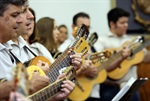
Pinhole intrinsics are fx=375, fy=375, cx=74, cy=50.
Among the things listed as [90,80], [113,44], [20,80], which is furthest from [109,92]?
[20,80]

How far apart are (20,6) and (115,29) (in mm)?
2090

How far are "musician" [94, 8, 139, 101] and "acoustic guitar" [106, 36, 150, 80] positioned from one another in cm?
4

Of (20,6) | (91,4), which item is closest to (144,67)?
(91,4)

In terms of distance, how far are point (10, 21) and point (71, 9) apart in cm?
283

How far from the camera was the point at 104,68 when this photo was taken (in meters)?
3.41

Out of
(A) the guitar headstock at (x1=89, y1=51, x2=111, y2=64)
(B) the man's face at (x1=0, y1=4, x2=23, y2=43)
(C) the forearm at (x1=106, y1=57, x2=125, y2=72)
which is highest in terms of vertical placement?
(B) the man's face at (x1=0, y1=4, x2=23, y2=43)

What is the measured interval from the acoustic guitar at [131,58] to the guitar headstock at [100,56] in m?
0.13

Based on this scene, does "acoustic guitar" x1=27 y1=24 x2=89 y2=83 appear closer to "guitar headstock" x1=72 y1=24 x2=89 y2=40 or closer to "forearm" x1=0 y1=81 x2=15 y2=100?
"guitar headstock" x1=72 y1=24 x2=89 y2=40

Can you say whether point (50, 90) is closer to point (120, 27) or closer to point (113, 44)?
point (113, 44)

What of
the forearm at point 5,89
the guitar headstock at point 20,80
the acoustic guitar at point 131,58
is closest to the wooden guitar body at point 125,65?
the acoustic guitar at point 131,58

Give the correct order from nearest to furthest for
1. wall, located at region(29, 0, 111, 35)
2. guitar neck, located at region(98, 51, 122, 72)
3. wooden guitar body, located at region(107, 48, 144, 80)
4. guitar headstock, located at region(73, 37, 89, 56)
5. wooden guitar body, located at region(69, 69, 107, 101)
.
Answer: guitar headstock, located at region(73, 37, 89, 56)
wooden guitar body, located at region(69, 69, 107, 101)
guitar neck, located at region(98, 51, 122, 72)
wooden guitar body, located at region(107, 48, 144, 80)
wall, located at region(29, 0, 111, 35)

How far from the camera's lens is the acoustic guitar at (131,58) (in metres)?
3.54

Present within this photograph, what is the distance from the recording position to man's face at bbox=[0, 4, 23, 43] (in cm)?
181

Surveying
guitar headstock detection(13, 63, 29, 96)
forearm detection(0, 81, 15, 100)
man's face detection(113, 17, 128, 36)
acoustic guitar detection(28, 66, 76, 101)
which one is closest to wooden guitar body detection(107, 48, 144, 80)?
man's face detection(113, 17, 128, 36)
